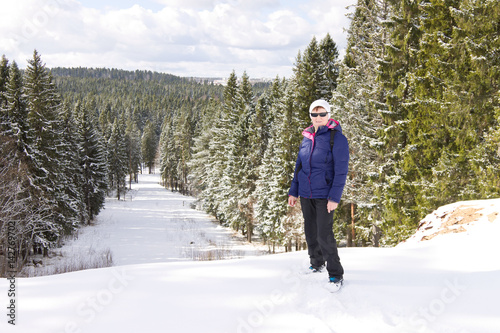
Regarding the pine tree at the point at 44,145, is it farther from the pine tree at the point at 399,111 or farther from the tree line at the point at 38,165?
the pine tree at the point at 399,111

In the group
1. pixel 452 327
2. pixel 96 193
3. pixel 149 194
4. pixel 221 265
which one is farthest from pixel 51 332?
pixel 149 194

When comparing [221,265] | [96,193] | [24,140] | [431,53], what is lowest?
[96,193]

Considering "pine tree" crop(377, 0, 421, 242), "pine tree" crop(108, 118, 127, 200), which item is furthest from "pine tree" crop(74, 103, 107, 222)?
"pine tree" crop(377, 0, 421, 242)

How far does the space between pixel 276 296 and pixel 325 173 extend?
1666mm

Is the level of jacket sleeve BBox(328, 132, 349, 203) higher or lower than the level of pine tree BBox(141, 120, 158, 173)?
lower

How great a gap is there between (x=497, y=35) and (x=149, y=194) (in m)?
60.2

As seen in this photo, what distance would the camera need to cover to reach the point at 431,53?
42.4 feet

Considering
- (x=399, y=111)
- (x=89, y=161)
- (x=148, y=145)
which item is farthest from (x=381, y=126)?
(x=148, y=145)

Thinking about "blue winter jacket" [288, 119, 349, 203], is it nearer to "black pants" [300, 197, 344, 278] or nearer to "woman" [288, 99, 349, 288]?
"woman" [288, 99, 349, 288]

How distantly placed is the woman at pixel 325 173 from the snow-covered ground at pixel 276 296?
19.0 inches

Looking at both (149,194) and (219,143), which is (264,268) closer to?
(219,143)

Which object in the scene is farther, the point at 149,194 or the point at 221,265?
the point at 149,194

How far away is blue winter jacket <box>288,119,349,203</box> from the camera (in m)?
4.11

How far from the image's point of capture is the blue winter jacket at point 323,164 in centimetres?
411
